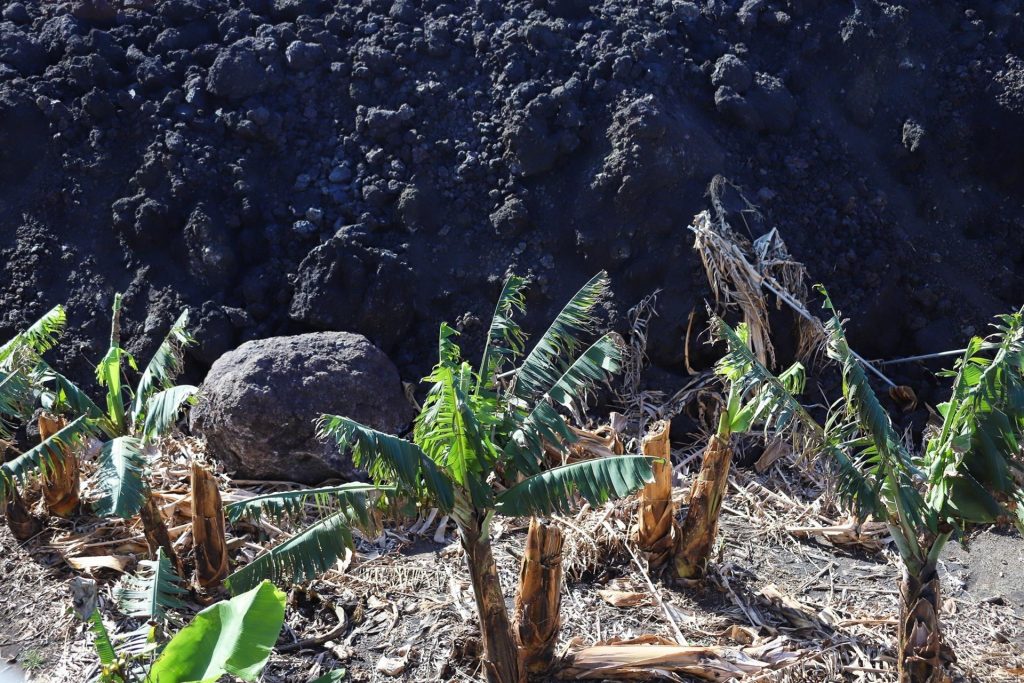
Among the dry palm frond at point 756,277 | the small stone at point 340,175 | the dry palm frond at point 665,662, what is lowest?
the dry palm frond at point 665,662

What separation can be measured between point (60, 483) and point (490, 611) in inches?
152

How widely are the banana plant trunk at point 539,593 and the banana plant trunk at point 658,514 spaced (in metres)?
1.12

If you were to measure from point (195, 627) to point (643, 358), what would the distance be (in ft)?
16.8

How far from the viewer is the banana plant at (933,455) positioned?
16.0 ft

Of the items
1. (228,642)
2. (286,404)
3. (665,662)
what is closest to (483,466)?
(228,642)

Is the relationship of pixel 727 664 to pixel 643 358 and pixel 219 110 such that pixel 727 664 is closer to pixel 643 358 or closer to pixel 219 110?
pixel 643 358

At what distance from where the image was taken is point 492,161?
930 cm

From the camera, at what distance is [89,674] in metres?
6.13

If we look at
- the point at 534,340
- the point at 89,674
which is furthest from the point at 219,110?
the point at 89,674

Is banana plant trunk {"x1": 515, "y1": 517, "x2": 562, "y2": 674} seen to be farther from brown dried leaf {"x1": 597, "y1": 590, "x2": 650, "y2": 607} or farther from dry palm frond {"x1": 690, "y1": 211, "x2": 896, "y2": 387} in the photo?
dry palm frond {"x1": 690, "y1": 211, "x2": 896, "y2": 387}

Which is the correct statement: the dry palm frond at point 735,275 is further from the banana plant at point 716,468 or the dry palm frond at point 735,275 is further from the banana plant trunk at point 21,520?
the banana plant trunk at point 21,520

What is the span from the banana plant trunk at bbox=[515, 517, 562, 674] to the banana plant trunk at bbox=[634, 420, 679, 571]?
1117mm

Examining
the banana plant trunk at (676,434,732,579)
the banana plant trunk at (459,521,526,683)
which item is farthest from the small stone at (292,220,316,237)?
the banana plant trunk at (459,521,526,683)

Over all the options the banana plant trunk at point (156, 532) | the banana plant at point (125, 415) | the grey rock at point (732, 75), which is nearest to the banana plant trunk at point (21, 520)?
the banana plant at point (125, 415)
